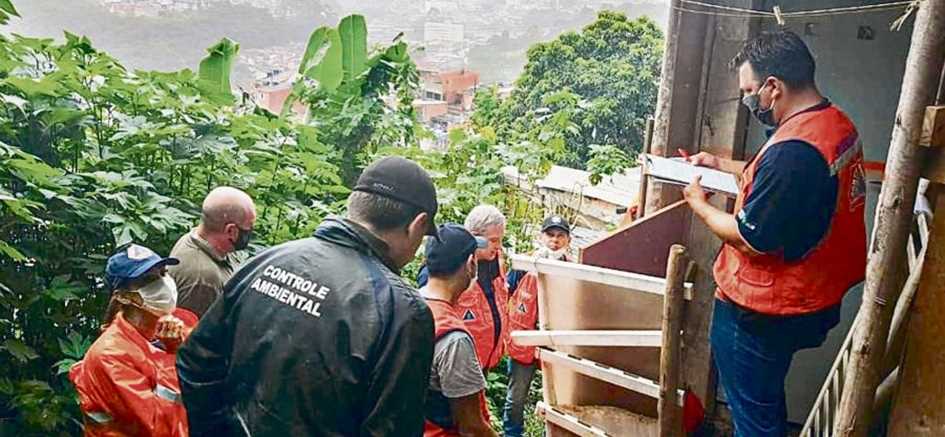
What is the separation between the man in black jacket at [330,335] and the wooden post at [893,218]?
1.27 metres

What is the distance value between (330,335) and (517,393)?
3.17 metres

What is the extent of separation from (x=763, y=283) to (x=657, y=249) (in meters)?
1.29

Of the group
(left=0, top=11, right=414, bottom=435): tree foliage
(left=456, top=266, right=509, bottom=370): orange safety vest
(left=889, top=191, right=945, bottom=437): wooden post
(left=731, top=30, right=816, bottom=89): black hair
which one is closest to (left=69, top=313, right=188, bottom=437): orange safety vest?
(left=0, top=11, right=414, bottom=435): tree foliage

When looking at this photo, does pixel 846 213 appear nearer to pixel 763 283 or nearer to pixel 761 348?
pixel 763 283

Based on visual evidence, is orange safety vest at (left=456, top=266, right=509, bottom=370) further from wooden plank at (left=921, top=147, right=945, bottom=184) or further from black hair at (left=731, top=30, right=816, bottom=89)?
wooden plank at (left=921, top=147, right=945, bottom=184)

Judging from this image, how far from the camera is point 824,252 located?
112 inches

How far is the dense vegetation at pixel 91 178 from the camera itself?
3.76 metres

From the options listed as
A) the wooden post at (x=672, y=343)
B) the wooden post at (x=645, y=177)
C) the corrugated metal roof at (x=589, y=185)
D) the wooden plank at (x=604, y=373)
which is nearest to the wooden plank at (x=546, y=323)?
the wooden plank at (x=604, y=373)

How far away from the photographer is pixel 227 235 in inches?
149

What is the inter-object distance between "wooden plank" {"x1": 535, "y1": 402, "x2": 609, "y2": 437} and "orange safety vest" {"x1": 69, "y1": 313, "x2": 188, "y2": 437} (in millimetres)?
A: 1775

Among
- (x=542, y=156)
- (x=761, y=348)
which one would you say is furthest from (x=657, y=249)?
(x=542, y=156)

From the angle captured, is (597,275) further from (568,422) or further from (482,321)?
(482,321)

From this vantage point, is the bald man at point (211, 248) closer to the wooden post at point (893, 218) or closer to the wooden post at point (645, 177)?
the wooden post at point (645, 177)

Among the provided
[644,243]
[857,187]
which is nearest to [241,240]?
[644,243]
